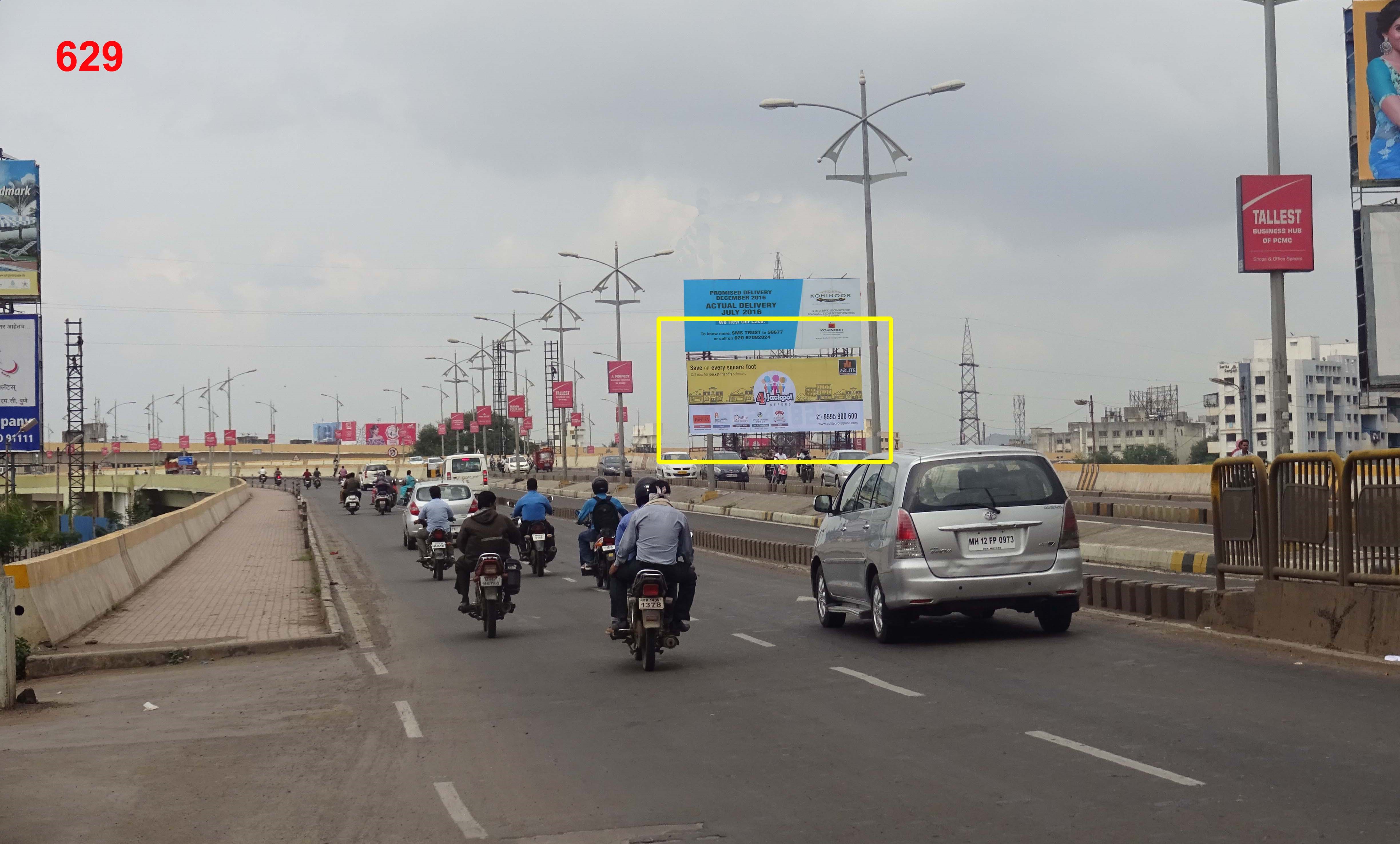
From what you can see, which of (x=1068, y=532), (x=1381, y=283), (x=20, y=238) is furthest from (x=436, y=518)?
(x=20, y=238)

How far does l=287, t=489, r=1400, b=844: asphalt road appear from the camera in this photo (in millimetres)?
6793

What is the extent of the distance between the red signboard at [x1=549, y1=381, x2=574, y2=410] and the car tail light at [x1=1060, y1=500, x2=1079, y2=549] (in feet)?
226

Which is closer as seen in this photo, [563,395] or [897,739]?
[897,739]

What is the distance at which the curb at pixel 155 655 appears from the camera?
1473cm

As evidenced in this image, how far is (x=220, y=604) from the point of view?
21.6 meters

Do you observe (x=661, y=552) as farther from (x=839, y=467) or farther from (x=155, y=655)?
(x=839, y=467)

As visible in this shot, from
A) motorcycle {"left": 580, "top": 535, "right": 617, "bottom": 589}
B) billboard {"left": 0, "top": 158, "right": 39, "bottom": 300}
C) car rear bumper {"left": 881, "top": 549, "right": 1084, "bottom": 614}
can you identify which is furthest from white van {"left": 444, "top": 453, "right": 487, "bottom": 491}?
car rear bumper {"left": 881, "top": 549, "right": 1084, "bottom": 614}

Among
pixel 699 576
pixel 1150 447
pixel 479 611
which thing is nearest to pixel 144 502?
pixel 699 576

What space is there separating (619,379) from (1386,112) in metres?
33.1

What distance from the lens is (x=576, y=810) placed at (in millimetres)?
7316

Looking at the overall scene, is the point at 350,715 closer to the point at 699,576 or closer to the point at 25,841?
the point at 25,841

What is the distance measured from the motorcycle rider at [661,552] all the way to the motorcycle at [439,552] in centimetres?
1341

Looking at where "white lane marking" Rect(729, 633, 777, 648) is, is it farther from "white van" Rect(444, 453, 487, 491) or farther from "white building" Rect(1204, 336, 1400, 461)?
"white building" Rect(1204, 336, 1400, 461)

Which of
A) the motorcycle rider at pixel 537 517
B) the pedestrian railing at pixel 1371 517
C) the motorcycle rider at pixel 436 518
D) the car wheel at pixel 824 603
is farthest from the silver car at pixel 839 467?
the pedestrian railing at pixel 1371 517
